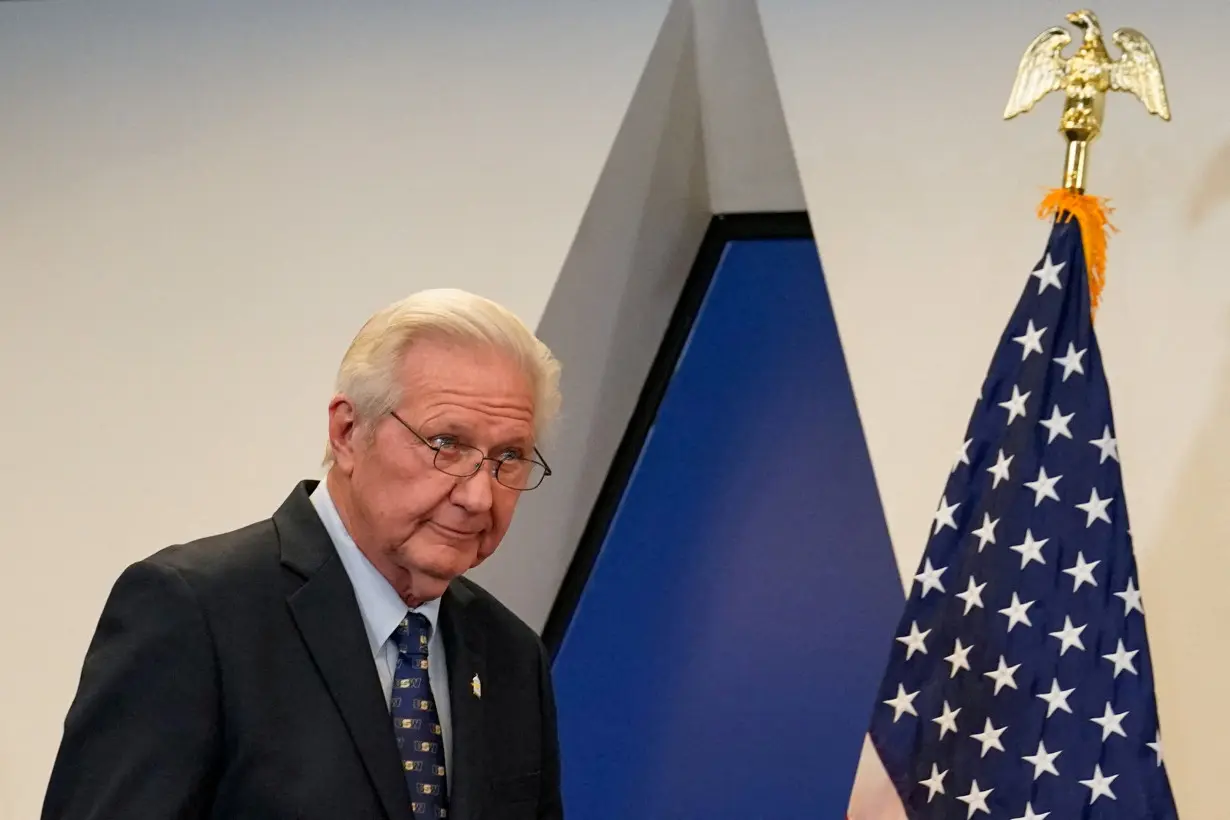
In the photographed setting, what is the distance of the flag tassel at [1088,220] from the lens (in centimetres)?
214

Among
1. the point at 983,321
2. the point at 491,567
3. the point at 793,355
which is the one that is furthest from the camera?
the point at 793,355

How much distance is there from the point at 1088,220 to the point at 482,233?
3.93 ft

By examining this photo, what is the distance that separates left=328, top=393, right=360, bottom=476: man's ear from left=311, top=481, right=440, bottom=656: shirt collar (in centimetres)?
9

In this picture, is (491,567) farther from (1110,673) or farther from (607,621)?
(1110,673)

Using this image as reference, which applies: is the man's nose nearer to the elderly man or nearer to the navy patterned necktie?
the elderly man

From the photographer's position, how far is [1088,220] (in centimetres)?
214

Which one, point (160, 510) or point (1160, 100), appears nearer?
point (1160, 100)

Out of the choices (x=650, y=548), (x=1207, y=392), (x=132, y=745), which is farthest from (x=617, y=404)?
(x=132, y=745)

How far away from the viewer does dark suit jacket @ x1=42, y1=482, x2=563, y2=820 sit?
4.93ft

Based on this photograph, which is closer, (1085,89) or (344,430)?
(344,430)

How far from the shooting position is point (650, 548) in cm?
320

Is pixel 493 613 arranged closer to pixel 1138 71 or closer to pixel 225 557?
pixel 225 557

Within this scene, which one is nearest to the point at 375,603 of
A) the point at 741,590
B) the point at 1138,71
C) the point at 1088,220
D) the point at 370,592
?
the point at 370,592

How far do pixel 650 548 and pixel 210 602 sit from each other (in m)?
1.70
